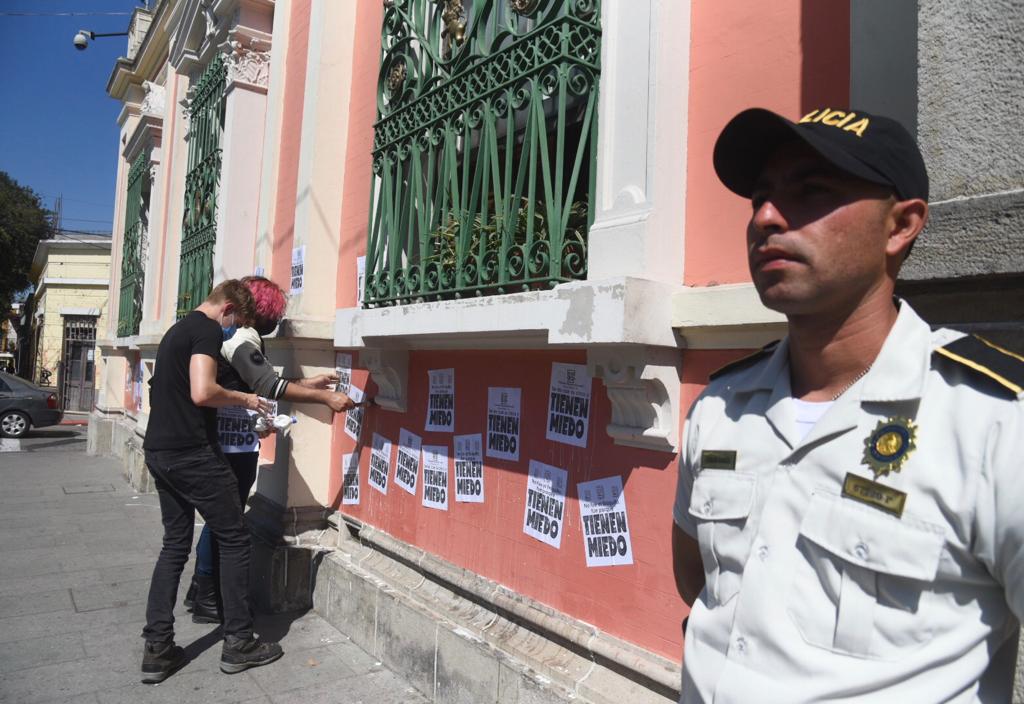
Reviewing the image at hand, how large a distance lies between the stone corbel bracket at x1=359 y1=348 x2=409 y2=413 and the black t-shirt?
901 millimetres

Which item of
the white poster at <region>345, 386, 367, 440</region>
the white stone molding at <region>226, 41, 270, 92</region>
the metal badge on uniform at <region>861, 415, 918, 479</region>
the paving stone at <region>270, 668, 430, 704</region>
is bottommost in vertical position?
the paving stone at <region>270, 668, 430, 704</region>

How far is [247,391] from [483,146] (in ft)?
7.23

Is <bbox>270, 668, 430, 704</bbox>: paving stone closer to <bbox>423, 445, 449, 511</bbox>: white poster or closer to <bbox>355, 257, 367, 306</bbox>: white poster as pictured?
<bbox>423, 445, 449, 511</bbox>: white poster

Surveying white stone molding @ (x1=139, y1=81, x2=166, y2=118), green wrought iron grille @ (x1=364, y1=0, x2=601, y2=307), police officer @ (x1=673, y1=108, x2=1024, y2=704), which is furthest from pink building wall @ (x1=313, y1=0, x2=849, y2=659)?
white stone molding @ (x1=139, y1=81, x2=166, y2=118)

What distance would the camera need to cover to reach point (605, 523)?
3045 millimetres

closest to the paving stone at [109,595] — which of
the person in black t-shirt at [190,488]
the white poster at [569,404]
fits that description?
the person in black t-shirt at [190,488]

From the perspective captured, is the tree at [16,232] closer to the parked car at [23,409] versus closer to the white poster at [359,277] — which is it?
the parked car at [23,409]

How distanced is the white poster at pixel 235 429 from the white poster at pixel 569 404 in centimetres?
219

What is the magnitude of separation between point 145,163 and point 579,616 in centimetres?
1227

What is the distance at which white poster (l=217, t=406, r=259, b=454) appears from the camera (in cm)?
452

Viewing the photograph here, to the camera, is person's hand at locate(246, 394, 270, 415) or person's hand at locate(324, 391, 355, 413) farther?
person's hand at locate(324, 391, 355, 413)

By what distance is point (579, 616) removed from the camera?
316 centimetres

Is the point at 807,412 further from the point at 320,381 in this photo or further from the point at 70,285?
the point at 70,285

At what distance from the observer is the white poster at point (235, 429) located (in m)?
4.52
